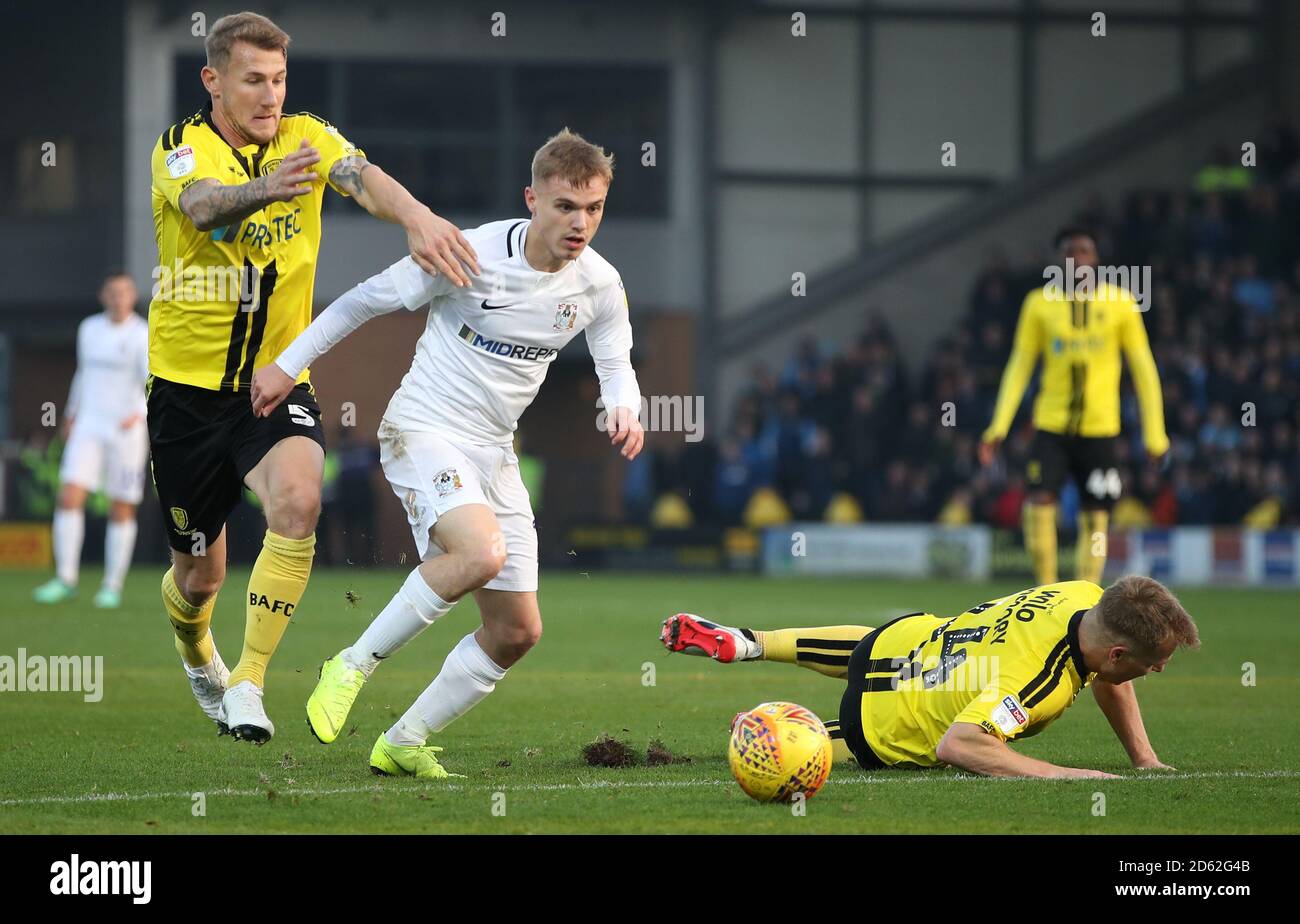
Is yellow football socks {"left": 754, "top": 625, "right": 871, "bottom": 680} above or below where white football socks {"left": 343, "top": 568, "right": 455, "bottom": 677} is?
below

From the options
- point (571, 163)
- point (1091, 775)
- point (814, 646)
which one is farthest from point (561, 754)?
point (571, 163)

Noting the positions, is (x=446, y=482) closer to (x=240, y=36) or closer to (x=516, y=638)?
(x=516, y=638)

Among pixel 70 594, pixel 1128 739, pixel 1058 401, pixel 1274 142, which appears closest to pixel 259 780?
pixel 1128 739

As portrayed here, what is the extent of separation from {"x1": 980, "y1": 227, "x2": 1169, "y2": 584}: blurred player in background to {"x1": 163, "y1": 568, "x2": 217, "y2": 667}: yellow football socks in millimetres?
6470

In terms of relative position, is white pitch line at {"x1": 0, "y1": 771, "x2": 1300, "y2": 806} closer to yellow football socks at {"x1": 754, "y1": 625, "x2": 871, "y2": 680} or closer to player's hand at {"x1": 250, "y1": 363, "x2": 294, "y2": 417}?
yellow football socks at {"x1": 754, "y1": 625, "x2": 871, "y2": 680}

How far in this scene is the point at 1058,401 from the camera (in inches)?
494

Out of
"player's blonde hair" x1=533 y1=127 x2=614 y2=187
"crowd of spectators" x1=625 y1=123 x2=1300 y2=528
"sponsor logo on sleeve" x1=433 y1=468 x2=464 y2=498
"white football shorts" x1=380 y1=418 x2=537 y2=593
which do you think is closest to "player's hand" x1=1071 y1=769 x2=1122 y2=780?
"white football shorts" x1=380 y1=418 x2=537 y2=593

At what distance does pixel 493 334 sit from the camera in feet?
20.7

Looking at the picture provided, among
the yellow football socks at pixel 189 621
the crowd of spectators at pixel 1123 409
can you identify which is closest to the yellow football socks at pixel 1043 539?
the yellow football socks at pixel 189 621

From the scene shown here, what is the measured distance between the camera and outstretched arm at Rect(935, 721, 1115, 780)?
5.71 m

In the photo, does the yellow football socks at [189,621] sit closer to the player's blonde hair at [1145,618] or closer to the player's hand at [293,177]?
the player's hand at [293,177]

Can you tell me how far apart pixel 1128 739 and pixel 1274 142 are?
68.3 ft

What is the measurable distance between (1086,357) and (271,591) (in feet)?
24.4
